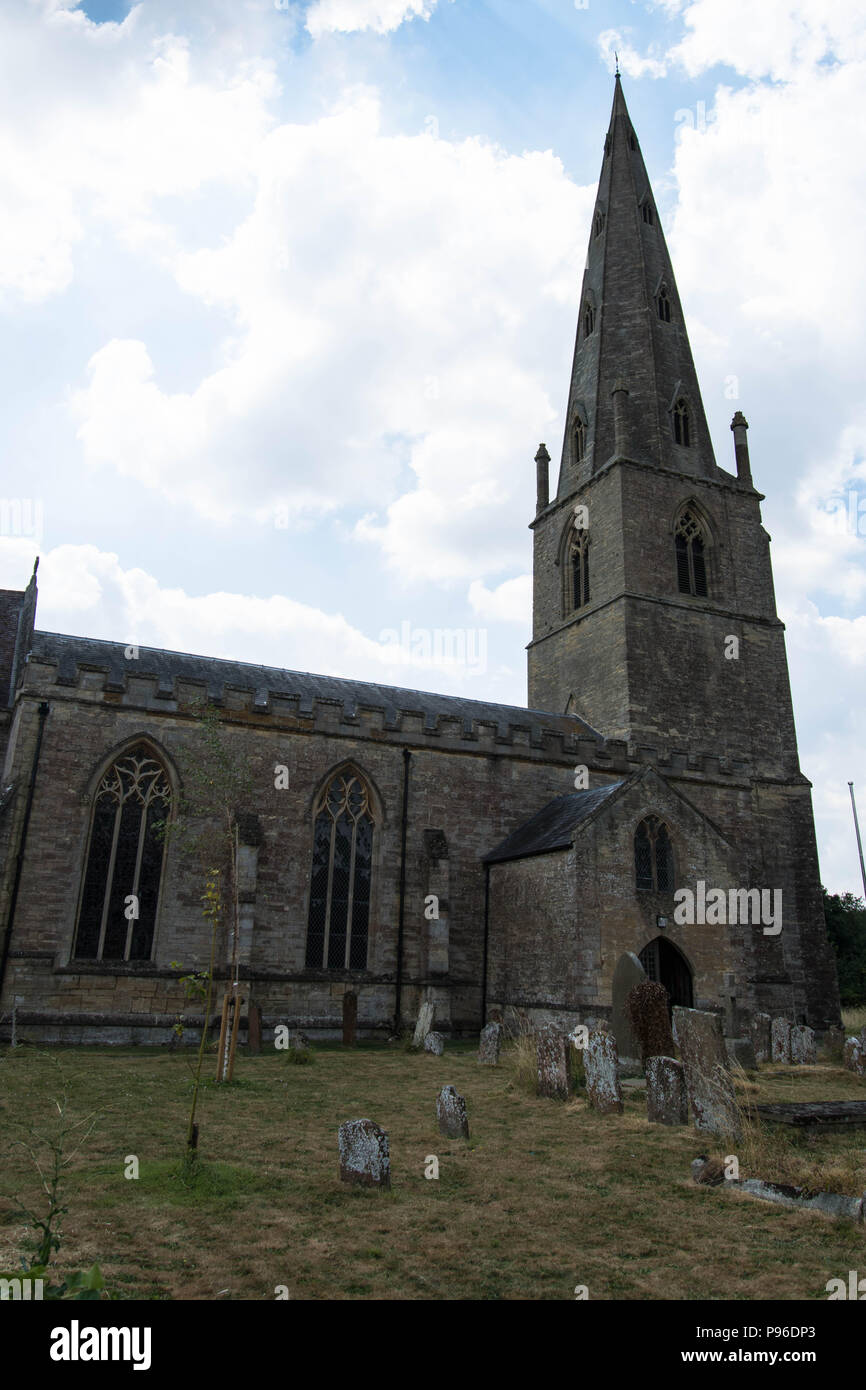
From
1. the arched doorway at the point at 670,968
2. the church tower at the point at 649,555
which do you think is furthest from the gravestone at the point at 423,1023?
the church tower at the point at 649,555

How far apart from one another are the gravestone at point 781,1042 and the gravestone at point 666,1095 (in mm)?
7278

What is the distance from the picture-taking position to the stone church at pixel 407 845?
15555mm

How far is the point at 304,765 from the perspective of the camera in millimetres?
18016

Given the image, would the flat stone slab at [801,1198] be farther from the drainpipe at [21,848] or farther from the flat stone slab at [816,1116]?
the drainpipe at [21,848]

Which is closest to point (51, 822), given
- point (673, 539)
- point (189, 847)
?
point (189, 847)

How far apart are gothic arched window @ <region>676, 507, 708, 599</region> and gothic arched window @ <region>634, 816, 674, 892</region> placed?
11.4 metres

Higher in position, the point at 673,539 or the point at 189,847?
the point at 673,539

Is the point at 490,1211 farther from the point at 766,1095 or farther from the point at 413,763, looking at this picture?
the point at 413,763

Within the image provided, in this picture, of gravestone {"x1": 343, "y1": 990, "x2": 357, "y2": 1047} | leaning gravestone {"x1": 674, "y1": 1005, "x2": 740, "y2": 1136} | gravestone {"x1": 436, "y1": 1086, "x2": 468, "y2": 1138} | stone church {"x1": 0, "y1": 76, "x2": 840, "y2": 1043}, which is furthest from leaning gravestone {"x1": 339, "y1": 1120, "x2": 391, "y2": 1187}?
gravestone {"x1": 343, "y1": 990, "x2": 357, "y2": 1047}

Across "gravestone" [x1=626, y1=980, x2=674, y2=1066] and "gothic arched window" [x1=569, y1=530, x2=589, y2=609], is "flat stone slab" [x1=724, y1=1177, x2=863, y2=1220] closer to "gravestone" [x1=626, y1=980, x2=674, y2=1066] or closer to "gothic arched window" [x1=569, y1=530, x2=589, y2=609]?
"gravestone" [x1=626, y1=980, x2=674, y2=1066]

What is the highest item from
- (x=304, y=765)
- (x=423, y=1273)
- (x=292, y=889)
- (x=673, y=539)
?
(x=673, y=539)

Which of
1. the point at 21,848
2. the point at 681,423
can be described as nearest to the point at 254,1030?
the point at 21,848

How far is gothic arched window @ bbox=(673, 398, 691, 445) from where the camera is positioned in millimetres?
28641
